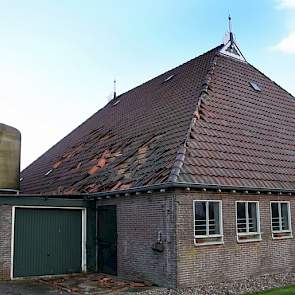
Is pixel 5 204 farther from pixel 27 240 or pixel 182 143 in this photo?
pixel 182 143

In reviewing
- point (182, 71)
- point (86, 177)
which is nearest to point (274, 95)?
point (182, 71)

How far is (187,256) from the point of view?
42.7 feet

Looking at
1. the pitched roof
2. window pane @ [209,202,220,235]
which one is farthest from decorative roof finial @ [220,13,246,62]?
window pane @ [209,202,220,235]

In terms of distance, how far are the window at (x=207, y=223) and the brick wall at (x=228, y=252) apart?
18cm

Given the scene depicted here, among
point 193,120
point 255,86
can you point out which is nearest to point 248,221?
point 193,120

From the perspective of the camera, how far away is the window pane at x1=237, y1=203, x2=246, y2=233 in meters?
14.7

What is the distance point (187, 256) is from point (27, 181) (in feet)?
49.7

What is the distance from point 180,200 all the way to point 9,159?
9437 millimetres

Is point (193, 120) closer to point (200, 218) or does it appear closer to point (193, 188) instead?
point (193, 188)

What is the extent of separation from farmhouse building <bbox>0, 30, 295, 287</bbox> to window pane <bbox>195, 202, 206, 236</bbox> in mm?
32

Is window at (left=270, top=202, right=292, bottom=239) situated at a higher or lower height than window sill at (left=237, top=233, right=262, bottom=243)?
higher

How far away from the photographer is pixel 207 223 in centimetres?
1378

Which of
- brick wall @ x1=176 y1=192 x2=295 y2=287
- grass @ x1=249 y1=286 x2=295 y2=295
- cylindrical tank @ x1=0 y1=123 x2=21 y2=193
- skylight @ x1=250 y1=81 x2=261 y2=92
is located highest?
skylight @ x1=250 y1=81 x2=261 y2=92

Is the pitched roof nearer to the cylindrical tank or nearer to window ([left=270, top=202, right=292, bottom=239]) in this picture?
window ([left=270, top=202, right=292, bottom=239])
